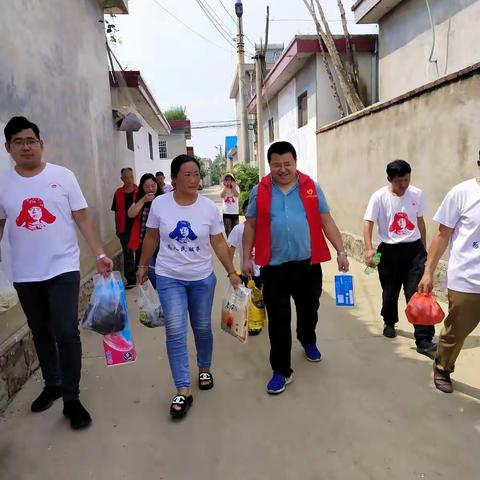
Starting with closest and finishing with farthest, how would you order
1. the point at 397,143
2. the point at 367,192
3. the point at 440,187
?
the point at 440,187 → the point at 397,143 → the point at 367,192

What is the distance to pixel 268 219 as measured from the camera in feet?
10.5

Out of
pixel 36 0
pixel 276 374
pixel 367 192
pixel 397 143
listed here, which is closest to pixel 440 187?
pixel 397 143

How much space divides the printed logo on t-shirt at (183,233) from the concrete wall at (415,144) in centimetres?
328

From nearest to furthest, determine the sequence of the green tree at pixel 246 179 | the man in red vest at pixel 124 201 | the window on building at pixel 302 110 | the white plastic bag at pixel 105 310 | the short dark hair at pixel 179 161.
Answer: the white plastic bag at pixel 105 310
the short dark hair at pixel 179 161
the man in red vest at pixel 124 201
the window on building at pixel 302 110
the green tree at pixel 246 179

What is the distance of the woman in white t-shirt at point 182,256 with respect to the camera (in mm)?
3029

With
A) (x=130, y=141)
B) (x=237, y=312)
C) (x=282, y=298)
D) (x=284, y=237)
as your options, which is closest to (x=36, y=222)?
(x=237, y=312)

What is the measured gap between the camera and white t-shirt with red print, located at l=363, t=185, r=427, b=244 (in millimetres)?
3982

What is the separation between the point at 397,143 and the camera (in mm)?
6355

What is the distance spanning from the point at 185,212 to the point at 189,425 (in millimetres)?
1397

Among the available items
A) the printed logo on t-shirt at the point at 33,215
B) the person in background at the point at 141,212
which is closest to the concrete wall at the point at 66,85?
the person in background at the point at 141,212

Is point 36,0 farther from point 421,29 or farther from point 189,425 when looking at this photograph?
point 421,29

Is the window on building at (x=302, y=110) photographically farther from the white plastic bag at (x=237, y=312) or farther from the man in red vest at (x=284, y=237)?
the white plastic bag at (x=237, y=312)

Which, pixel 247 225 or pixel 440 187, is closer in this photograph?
pixel 247 225

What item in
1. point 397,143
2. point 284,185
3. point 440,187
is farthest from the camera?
point 397,143
